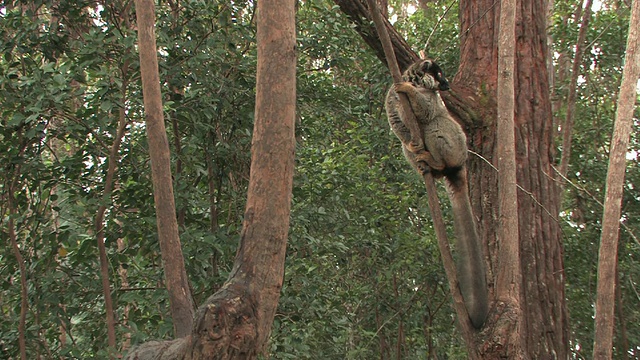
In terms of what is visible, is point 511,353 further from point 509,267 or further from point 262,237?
point 262,237

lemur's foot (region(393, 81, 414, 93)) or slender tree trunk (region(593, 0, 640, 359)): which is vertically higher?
lemur's foot (region(393, 81, 414, 93))

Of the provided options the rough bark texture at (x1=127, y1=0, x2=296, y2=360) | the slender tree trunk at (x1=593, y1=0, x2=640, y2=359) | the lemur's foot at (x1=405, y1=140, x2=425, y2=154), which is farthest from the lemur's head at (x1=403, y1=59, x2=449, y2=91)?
the rough bark texture at (x1=127, y1=0, x2=296, y2=360)

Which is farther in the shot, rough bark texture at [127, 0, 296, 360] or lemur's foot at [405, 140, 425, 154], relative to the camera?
lemur's foot at [405, 140, 425, 154]

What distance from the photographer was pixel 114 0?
203 inches

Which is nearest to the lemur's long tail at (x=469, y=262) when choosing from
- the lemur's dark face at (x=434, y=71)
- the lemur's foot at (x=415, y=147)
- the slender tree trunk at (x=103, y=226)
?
the lemur's foot at (x=415, y=147)

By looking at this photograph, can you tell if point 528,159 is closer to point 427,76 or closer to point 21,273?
point 427,76

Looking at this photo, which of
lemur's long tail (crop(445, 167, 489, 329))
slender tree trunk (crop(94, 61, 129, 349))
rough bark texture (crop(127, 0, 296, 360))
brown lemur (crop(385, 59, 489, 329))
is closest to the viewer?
rough bark texture (crop(127, 0, 296, 360))

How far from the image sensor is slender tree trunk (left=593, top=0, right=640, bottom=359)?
410 cm

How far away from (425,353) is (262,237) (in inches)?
208

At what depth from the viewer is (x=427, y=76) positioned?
15.8ft

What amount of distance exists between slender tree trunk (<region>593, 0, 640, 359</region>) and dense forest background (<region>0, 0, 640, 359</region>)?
2.77 feet

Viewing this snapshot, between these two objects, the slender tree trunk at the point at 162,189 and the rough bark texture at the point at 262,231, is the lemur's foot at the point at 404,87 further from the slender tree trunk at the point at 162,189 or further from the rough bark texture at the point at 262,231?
the slender tree trunk at the point at 162,189

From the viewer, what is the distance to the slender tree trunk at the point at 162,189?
10.5ft

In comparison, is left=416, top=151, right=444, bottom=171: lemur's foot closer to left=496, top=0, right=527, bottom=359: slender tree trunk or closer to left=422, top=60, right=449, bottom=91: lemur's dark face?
left=422, top=60, right=449, bottom=91: lemur's dark face
